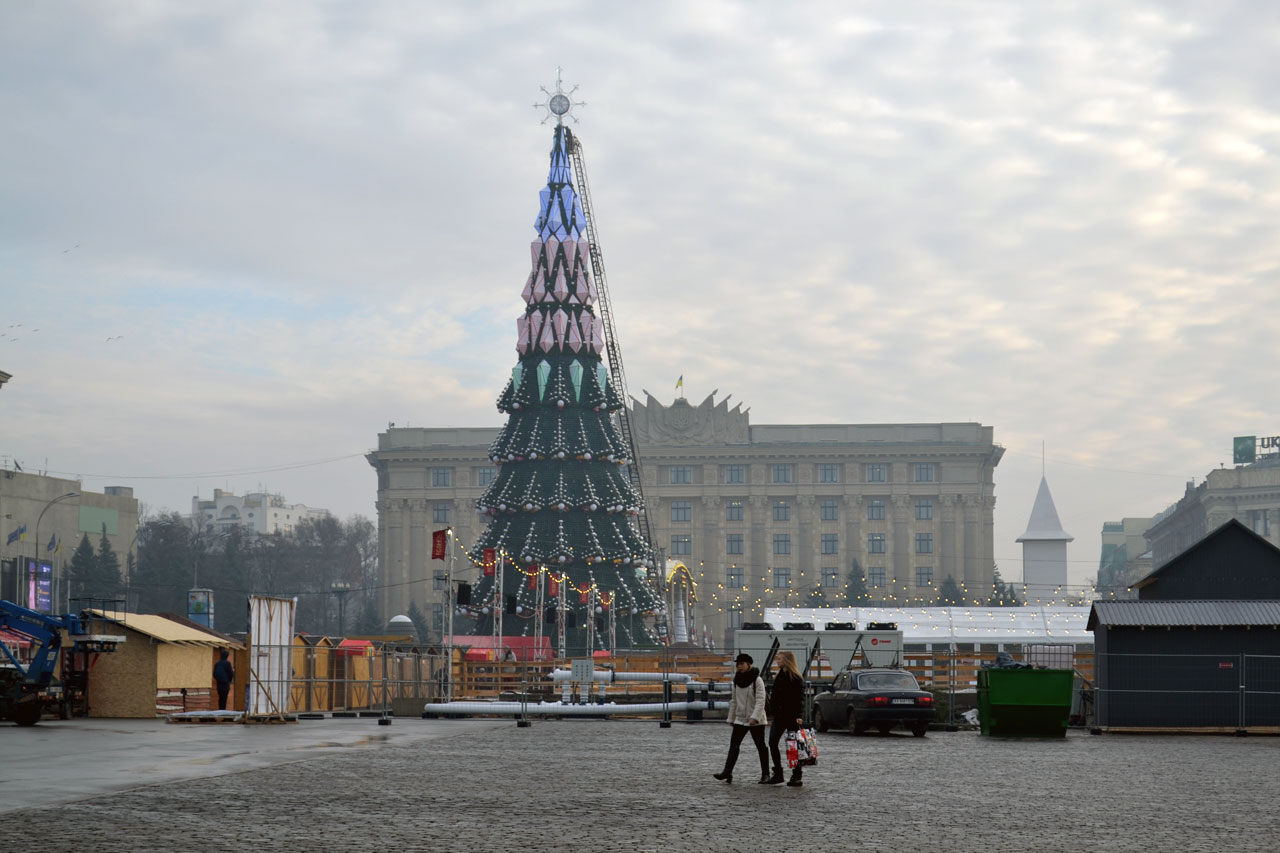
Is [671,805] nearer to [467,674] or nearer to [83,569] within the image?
[467,674]

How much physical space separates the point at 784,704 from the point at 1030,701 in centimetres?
1607

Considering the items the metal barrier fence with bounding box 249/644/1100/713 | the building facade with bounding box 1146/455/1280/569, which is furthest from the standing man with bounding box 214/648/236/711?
the building facade with bounding box 1146/455/1280/569

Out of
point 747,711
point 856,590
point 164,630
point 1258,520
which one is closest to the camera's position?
point 747,711

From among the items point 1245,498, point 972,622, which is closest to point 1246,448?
point 1245,498

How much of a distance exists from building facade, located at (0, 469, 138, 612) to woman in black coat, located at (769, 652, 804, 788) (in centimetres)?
9027

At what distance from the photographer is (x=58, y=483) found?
142 m

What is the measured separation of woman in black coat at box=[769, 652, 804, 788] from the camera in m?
21.6

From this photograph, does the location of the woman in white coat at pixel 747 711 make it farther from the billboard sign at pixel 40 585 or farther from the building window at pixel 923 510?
the building window at pixel 923 510

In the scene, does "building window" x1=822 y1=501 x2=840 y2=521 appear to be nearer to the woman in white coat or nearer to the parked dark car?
the parked dark car

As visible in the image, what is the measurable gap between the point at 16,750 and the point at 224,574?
A: 129 metres

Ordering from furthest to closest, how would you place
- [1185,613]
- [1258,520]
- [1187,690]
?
[1258,520] < [1185,613] < [1187,690]

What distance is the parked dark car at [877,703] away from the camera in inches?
1403

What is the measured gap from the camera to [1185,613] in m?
39.9

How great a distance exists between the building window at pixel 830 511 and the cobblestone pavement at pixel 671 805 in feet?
493
